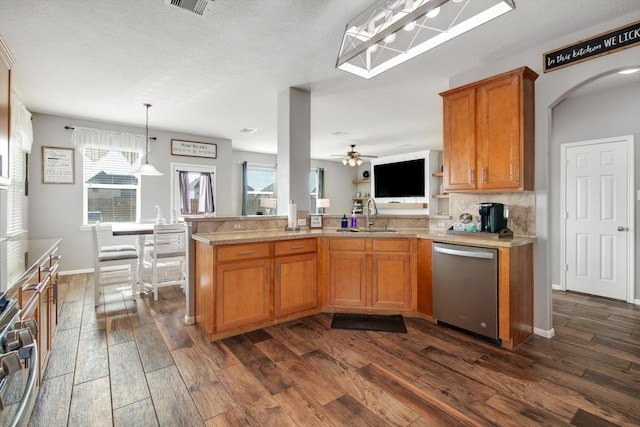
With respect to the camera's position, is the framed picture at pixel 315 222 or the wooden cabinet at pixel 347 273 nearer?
the wooden cabinet at pixel 347 273

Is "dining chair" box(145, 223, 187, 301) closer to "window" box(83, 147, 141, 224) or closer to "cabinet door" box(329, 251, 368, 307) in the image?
"cabinet door" box(329, 251, 368, 307)

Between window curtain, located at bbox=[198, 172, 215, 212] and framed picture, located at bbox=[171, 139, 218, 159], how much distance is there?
41 cm

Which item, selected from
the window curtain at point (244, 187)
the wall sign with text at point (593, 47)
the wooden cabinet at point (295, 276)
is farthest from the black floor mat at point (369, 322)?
the window curtain at point (244, 187)

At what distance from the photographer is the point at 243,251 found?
2732 millimetres

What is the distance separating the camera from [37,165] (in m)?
4.72

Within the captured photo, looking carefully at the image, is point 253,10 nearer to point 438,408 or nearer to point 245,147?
point 438,408

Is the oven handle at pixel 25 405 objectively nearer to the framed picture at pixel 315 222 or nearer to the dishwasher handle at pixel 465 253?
the dishwasher handle at pixel 465 253

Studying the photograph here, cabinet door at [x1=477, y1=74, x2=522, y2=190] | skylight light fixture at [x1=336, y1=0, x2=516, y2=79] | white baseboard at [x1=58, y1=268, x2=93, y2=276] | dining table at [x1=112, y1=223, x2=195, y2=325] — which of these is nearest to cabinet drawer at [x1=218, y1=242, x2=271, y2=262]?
dining table at [x1=112, y1=223, x2=195, y2=325]

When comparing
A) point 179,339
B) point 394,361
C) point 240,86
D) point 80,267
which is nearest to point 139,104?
point 240,86

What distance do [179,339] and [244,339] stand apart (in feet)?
1.82

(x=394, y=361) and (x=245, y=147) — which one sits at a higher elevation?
(x=245, y=147)

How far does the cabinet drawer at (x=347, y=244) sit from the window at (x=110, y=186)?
3.99 metres

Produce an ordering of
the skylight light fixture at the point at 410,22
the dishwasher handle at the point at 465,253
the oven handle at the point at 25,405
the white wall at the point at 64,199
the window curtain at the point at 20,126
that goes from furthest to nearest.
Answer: the white wall at the point at 64,199, the window curtain at the point at 20,126, the dishwasher handle at the point at 465,253, the skylight light fixture at the point at 410,22, the oven handle at the point at 25,405

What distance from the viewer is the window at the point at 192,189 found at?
6008mm
